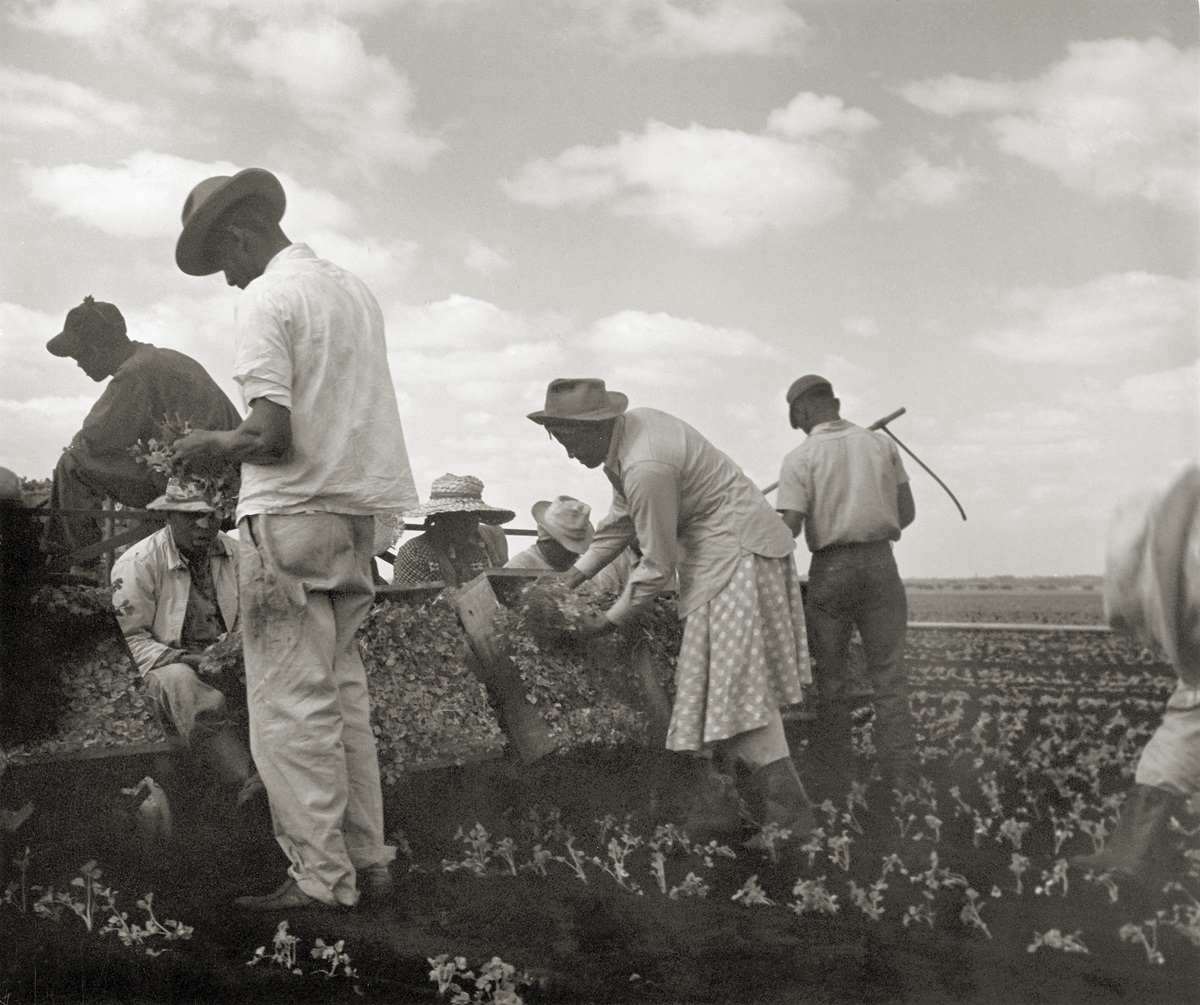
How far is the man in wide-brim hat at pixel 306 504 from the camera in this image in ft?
11.6

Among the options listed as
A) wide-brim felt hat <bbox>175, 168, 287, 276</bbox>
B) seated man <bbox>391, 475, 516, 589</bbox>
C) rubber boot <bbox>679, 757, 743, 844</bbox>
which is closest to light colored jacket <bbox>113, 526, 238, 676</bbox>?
wide-brim felt hat <bbox>175, 168, 287, 276</bbox>

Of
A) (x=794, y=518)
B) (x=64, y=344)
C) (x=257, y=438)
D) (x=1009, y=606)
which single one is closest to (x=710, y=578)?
(x=794, y=518)

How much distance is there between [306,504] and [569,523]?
7.52 ft

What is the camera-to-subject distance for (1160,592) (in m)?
2.97

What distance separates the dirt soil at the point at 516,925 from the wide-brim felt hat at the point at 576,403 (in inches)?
47.6

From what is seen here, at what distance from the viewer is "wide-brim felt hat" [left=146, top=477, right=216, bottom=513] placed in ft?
13.8

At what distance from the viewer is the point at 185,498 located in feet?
13.9

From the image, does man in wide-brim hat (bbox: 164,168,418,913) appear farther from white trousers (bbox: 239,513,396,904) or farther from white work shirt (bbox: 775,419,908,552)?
white work shirt (bbox: 775,419,908,552)

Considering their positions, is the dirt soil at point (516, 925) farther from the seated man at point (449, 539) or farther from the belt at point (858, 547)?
the seated man at point (449, 539)

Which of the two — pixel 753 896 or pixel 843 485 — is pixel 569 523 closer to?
pixel 843 485

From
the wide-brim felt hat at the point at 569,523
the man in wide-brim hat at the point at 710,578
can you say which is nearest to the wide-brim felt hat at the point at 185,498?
the man in wide-brim hat at the point at 710,578

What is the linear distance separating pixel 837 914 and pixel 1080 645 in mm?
8636

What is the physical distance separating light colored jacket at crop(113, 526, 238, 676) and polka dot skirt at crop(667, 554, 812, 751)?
1.55 meters

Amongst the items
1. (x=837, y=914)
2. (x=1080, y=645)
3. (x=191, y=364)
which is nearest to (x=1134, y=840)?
(x=837, y=914)
